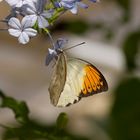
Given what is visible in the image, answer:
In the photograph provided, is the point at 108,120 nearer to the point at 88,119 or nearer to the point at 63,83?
the point at 88,119

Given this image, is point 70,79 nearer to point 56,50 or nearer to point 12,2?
point 56,50

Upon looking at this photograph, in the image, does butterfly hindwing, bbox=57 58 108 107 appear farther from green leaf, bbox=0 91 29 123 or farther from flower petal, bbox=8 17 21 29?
green leaf, bbox=0 91 29 123

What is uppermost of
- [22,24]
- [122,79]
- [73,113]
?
[22,24]

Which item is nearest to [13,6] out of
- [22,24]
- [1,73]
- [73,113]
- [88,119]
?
[22,24]

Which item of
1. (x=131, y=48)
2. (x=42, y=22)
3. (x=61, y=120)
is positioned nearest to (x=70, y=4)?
(x=42, y=22)

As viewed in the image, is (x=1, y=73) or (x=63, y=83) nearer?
(x=63, y=83)

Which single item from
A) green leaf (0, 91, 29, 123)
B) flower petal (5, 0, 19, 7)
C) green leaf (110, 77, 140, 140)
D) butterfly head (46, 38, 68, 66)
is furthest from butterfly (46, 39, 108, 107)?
green leaf (110, 77, 140, 140)

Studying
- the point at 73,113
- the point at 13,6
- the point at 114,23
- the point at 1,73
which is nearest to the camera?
the point at 13,6

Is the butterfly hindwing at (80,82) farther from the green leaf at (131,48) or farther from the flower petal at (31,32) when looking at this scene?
the green leaf at (131,48)
